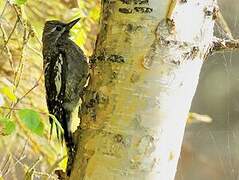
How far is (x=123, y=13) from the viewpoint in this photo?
166 cm

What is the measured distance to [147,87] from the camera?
1.59 m

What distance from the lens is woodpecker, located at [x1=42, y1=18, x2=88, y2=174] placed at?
2.74 meters

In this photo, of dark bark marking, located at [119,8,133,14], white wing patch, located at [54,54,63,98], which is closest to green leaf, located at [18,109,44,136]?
dark bark marking, located at [119,8,133,14]

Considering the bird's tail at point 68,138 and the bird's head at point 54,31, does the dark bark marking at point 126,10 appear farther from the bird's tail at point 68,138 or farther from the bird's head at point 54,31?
the bird's head at point 54,31

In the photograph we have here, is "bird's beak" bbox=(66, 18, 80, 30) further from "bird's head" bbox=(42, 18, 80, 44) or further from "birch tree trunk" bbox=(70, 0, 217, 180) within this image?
"birch tree trunk" bbox=(70, 0, 217, 180)

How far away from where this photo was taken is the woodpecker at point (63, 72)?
9.00ft

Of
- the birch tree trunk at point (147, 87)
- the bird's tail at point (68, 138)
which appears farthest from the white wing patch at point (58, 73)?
the birch tree trunk at point (147, 87)

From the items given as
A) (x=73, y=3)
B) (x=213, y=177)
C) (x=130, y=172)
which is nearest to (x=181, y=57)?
(x=130, y=172)

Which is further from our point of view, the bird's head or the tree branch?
the bird's head

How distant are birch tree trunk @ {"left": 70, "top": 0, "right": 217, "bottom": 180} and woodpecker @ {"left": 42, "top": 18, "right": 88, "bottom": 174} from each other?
3.23ft

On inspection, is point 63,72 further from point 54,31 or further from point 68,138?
point 68,138

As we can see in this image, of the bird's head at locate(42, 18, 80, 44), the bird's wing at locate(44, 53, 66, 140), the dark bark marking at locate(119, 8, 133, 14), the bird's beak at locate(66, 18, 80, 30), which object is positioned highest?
the dark bark marking at locate(119, 8, 133, 14)

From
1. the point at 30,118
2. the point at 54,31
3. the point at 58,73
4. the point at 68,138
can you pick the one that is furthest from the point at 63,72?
the point at 30,118

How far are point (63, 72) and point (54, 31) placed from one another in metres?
0.22
